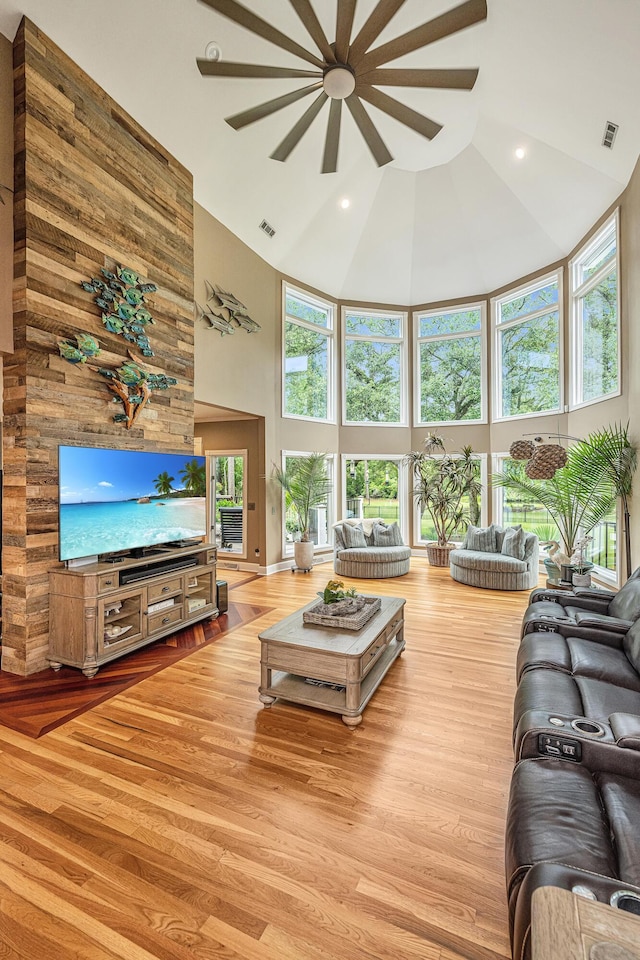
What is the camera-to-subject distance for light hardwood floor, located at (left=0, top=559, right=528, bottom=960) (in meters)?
1.51

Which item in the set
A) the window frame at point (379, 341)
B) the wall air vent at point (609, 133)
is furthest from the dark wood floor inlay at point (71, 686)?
the wall air vent at point (609, 133)

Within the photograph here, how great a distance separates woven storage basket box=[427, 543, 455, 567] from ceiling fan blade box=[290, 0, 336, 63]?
260 inches

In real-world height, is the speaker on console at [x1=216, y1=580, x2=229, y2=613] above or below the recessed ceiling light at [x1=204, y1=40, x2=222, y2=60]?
below

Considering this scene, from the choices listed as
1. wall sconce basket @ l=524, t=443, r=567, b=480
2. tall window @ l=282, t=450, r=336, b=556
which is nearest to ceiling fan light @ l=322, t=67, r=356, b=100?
wall sconce basket @ l=524, t=443, r=567, b=480

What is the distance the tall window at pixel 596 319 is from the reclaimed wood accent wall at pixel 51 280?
18.7 ft

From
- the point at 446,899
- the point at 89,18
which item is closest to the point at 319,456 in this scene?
the point at 89,18

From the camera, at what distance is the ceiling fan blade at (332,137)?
3.32 metres

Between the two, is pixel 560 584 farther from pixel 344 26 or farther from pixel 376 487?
pixel 344 26

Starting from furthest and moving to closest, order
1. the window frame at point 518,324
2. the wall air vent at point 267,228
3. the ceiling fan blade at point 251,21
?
the window frame at point 518,324 → the wall air vent at point 267,228 → the ceiling fan blade at point 251,21

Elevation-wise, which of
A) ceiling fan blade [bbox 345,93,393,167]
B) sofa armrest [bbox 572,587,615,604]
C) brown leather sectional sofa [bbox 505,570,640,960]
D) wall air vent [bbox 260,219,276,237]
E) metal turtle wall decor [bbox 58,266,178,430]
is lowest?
brown leather sectional sofa [bbox 505,570,640,960]

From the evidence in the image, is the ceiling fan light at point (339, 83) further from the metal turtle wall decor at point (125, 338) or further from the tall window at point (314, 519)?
the tall window at point (314, 519)

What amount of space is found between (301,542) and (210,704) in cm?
436

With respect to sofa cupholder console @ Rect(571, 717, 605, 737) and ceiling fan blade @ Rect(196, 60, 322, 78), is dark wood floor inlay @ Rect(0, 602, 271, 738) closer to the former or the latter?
sofa cupholder console @ Rect(571, 717, 605, 737)

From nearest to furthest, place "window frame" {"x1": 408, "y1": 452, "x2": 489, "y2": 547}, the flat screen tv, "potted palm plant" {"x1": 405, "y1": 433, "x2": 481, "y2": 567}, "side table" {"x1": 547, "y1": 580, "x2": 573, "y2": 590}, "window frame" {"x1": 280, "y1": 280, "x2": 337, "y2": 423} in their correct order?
the flat screen tv < "side table" {"x1": 547, "y1": 580, "x2": 573, "y2": 590} < "window frame" {"x1": 280, "y1": 280, "x2": 337, "y2": 423} < "potted palm plant" {"x1": 405, "y1": 433, "x2": 481, "y2": 567} < "window frame" {"x1": 408, "y1": 452, "x2": 489, "y2": 547}
